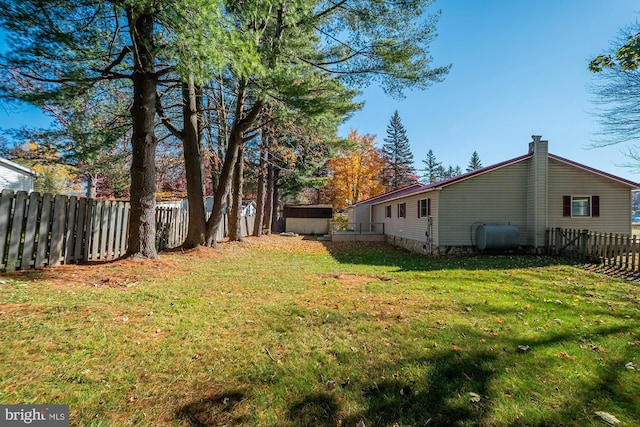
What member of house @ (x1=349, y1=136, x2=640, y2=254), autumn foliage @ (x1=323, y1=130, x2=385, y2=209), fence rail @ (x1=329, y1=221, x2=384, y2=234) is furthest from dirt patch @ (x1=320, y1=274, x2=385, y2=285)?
autumn foliage @ (x1=323, y1=130, x2=385, y2=209)

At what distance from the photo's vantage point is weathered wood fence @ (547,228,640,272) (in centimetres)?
852

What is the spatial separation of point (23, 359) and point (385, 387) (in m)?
3.25

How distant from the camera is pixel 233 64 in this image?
18.3 feet

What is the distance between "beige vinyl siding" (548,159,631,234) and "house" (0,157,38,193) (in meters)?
24.1

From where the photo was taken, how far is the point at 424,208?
13.9 meters

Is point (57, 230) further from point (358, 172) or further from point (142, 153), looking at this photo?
point (358, 172)

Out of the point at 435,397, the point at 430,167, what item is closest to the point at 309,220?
the point at 435,397

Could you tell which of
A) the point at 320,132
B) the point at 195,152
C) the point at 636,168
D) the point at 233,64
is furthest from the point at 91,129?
the point at 636,168

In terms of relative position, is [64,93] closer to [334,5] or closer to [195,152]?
[195,152]

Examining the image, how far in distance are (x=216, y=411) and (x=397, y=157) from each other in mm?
44505

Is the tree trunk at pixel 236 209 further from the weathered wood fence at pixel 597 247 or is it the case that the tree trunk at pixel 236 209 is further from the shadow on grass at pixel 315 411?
the weathered wood fence at pixel 597 247

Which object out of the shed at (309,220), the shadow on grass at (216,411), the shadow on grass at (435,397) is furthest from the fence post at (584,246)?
the shed at (309,220)

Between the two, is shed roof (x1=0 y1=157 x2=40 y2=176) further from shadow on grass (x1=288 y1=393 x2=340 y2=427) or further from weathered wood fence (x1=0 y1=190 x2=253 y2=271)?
shadow on grass (x1=288 y1=393 x2=340 y2=427)

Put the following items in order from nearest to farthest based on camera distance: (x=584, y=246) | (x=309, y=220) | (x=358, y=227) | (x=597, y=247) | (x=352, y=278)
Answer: (x=352, y=278), (x=597, y=247), (x=584, y=246), (x=358, y=227), (x=309, y=220)
